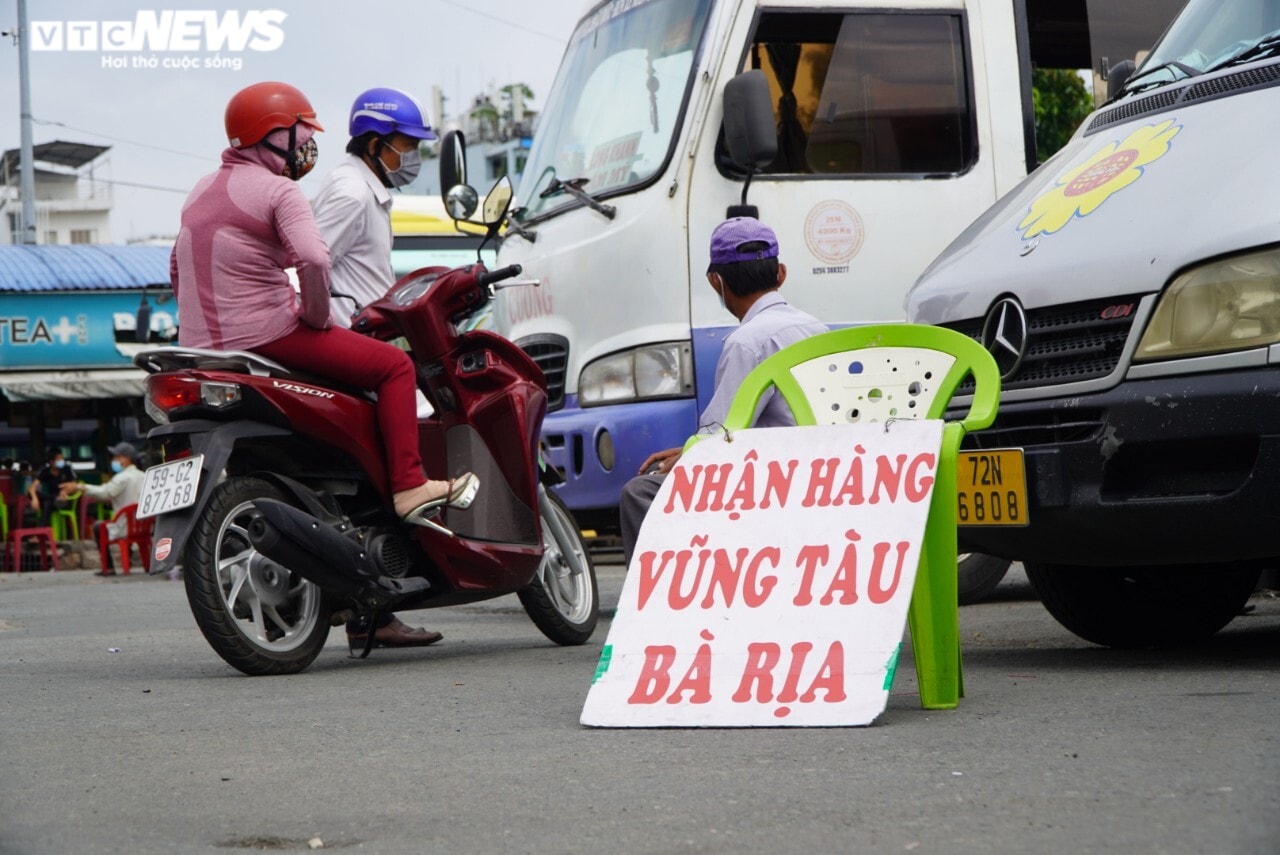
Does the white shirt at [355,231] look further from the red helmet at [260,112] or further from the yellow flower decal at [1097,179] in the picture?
the yellow flower decal at [1097,179]

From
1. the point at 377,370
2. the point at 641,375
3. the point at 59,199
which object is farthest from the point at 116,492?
the point at 59,199

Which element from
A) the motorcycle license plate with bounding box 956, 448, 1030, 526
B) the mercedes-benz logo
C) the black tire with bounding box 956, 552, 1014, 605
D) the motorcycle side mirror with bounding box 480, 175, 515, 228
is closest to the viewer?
the motorcycle license plate with bounding box 956, 448, 1030, 526

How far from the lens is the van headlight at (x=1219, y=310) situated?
15.5 feet

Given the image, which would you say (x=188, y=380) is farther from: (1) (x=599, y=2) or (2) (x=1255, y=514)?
(1) (x=599, y=2)

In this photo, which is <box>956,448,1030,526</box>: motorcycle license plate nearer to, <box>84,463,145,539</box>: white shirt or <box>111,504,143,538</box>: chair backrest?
<box>111,504,143,538</box>: chair backrest

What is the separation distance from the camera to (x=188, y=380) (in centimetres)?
579

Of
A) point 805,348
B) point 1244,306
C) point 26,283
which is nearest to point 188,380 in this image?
point 805,348

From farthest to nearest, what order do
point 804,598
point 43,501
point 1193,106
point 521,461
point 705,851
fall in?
point 43,501
point 521,461
point 1193,106
point 804,598
point 705,851

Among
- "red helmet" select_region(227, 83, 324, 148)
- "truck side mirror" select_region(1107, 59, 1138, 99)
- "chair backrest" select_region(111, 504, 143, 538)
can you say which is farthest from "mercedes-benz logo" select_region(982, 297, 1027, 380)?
"chair backrest" select_region(111, 504, 143, 538)

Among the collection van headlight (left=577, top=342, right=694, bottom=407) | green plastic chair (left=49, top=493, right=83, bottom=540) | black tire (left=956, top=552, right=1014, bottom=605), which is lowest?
green plastic chair (left=49, top=493, right=83, bottom=540)

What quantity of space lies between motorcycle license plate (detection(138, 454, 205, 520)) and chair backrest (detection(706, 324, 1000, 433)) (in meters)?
1.76

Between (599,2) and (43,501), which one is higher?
(599,2)

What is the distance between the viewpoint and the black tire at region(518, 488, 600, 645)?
682 cm

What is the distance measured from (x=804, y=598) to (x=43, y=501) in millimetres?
19319
